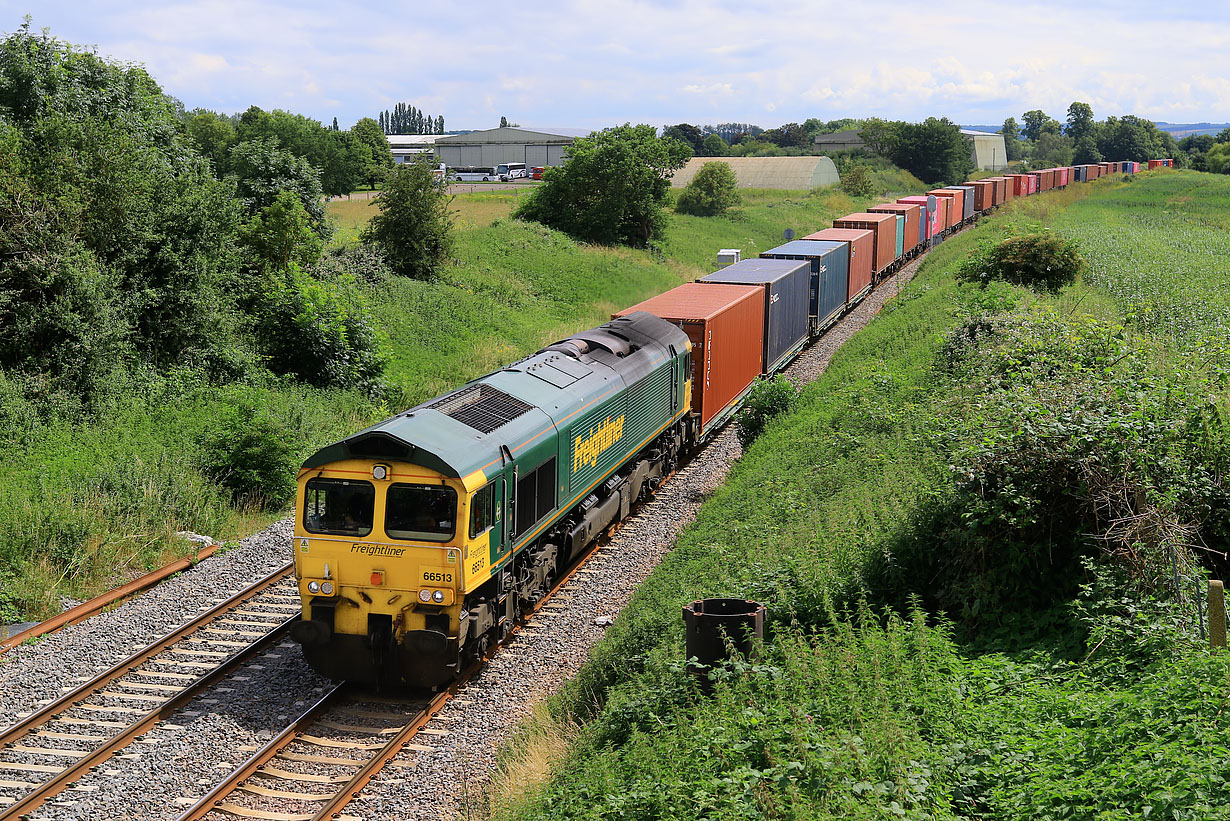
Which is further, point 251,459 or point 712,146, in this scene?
point 712,146

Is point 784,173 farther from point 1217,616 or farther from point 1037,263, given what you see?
point 1217,616

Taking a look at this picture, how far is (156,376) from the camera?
21.6 meters

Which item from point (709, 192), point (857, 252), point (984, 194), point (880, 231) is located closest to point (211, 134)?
point (709, 192)

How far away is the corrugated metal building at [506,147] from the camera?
114312 mm

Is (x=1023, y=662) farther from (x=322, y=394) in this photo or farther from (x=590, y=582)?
(x=322, y=394)

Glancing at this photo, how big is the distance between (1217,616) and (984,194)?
6811cm

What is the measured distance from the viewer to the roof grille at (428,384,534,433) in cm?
→ 1256

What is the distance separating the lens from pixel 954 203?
61.5 meters

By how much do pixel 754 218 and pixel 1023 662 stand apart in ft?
206

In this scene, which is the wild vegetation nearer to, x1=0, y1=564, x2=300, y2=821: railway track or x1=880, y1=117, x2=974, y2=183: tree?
x1=0, y1=564, x2=300, y2=821: railway track

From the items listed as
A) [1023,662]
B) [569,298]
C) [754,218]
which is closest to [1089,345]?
[1023,662]

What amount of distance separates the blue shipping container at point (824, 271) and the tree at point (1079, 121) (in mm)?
131488

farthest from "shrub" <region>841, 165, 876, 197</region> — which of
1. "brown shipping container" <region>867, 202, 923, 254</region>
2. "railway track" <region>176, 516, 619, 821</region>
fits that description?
"railway track" <region>176, 516, 619, 821</region>

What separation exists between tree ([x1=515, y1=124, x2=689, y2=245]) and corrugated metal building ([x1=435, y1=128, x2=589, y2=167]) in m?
62.0
